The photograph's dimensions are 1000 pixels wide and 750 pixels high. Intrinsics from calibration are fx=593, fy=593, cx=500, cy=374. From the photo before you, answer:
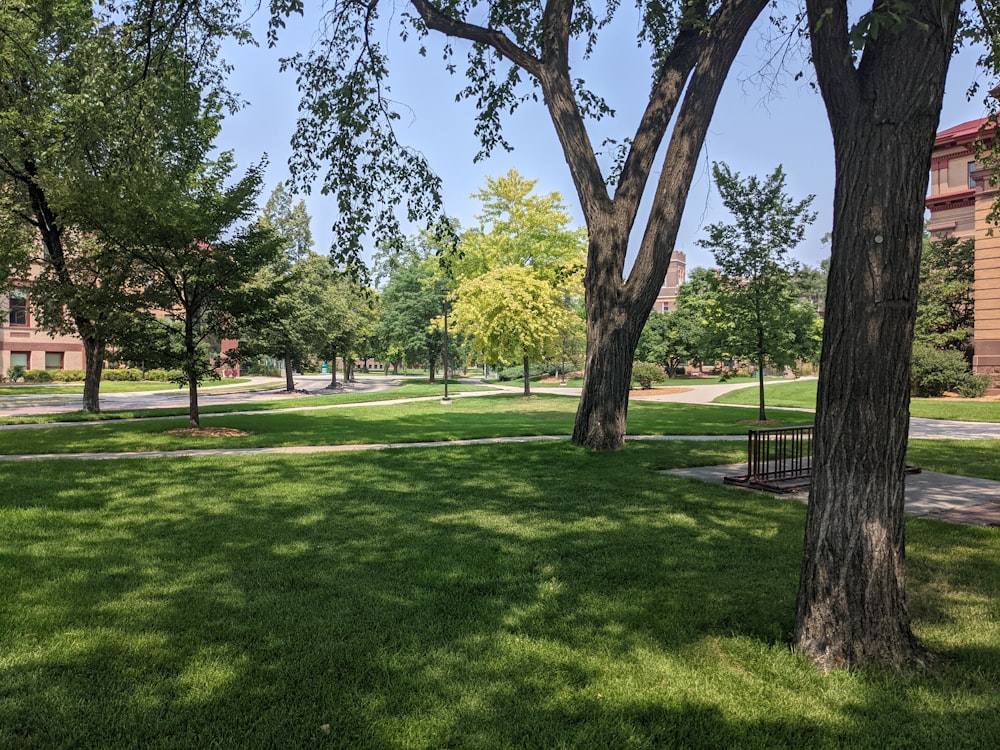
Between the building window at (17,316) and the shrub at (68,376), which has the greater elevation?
the building window at (17,316)

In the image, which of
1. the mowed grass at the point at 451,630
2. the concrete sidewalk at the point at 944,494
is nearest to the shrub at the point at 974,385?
the concrete sidewalk at the point at 944,494

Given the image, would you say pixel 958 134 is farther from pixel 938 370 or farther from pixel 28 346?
pixel 28 346

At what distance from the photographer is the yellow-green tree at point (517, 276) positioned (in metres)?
28.5

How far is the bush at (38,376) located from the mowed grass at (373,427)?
110 ft

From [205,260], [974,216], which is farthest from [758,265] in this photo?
[974,216]

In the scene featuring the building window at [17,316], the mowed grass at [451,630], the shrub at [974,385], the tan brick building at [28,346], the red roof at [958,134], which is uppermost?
the red roof at [958,134]

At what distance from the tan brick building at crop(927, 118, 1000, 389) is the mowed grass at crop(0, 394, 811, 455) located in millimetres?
13224

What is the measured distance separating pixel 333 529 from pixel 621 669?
382cm

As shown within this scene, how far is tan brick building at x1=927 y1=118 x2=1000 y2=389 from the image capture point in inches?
1067

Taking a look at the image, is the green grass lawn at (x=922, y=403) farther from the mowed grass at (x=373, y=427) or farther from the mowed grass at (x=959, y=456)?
the mowed grass at (x=959, y=456)

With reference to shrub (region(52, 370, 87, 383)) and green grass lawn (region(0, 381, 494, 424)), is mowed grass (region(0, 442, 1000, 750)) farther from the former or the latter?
shrub (region(52, 370, 87, 383))

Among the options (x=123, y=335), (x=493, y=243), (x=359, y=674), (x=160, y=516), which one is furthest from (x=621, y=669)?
(x=493, y=243)

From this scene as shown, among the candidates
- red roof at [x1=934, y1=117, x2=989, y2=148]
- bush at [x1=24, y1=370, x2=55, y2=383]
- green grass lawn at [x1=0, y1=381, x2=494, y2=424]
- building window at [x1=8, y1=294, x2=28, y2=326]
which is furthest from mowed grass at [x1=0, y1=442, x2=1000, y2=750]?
building window at [x1=8, y1=294, x2=28, y2=326]

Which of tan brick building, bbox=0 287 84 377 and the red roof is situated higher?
the red roof
